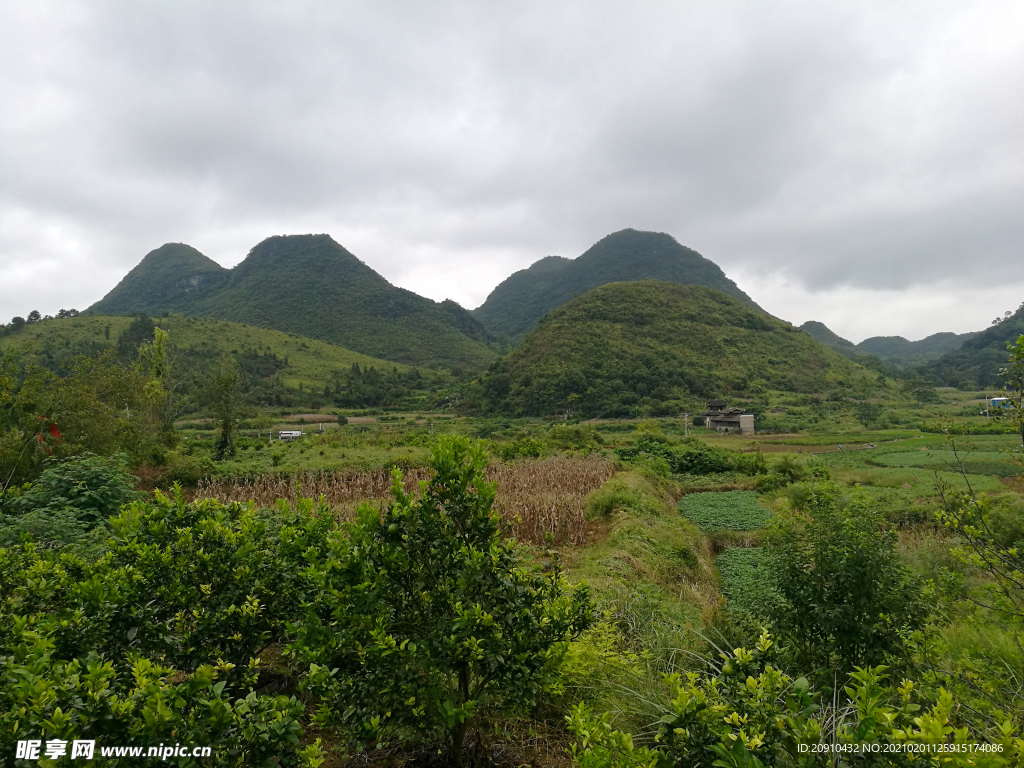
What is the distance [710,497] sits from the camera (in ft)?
59.3

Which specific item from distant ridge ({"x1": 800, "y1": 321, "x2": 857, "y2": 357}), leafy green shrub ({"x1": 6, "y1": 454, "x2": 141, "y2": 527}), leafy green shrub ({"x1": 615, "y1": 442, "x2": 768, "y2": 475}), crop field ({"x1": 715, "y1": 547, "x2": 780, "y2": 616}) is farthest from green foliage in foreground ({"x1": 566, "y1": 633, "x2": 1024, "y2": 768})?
distant ridge ({"x1": 800, "y1": 321, "x2": 857, "y2": 357})

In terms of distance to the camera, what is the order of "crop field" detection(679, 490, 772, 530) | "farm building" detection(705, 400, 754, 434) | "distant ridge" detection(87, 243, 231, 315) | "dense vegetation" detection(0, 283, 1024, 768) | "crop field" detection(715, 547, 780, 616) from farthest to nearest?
"distant ridge" detection(87, 243, 231, 315), "farm building" detection(705, 400, 754, 434), "crop field" detection(679, 490, 772, 530), "crop field" detection(715, 547, 780, 616), "dense vegetation" detection(0, 283, 1024, 768)

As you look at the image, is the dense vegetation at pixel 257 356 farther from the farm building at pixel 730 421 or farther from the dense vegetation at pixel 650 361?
the farm building at pixel 730 421

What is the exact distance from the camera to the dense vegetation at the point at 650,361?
60.5 meters

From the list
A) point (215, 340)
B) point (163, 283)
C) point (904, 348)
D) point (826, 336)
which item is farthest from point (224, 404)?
point (904, 348)

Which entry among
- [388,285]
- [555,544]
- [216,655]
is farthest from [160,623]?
[388,285]

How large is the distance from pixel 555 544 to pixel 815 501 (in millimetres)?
7029

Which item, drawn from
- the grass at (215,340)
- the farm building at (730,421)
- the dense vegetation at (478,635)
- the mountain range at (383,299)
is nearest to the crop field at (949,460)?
the farm building at (730,421)

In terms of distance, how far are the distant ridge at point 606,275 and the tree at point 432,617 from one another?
143m

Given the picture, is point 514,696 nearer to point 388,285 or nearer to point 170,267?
point 388,285

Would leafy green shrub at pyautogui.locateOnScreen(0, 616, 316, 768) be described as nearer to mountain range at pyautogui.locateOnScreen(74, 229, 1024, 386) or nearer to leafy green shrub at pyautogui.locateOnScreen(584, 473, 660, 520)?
leafy green shrub at pyautogui.locateOnScreen(584, 473, 660, 520)

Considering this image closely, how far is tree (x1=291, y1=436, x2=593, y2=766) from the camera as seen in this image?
2541 millimetres

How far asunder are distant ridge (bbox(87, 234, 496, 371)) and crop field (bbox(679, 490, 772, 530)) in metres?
81.8

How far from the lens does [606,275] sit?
15912cm
